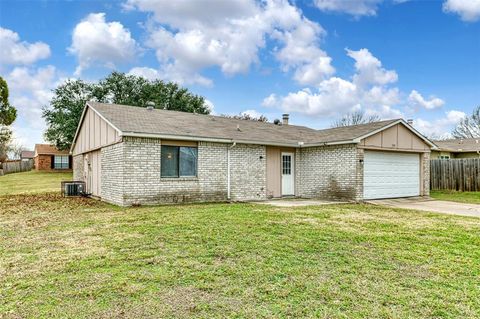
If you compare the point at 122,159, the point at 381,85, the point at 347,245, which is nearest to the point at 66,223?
the point at 122,159

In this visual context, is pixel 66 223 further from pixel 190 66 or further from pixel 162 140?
pixel 190 66

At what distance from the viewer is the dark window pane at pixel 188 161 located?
12580mm

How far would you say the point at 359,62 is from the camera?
65.2 ft

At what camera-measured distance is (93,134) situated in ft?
49.1

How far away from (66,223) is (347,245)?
6413mm

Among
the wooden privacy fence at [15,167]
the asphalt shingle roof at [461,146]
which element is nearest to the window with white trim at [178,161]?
the asphalt shingle roof at [461,146]

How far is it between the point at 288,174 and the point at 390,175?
14.2 feet

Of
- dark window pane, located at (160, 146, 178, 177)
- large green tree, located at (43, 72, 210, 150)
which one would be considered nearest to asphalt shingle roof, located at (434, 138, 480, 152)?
dark window pane, located at (160, 146, 178, 177)

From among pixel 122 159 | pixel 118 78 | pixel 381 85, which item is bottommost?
pixel 122 159

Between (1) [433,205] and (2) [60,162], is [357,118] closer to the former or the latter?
(1) [433,205]

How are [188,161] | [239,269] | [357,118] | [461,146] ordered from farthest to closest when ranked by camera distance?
[357,118]
[461,146]
[188,161]
[239,269]

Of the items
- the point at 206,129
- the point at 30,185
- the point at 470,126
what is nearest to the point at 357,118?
the point at 470,126

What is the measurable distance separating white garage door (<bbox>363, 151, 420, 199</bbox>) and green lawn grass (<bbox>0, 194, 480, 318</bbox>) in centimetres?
569

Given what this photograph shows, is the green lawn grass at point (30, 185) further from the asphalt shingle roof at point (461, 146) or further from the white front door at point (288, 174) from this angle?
the asphalt shingle roof at point (461, 146)
